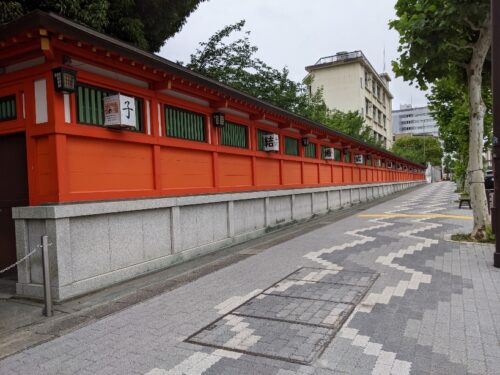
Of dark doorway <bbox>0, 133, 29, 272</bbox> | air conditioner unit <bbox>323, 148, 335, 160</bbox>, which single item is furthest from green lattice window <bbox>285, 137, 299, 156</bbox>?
dark doorway <bbox>0, 133, 29, 272</bbox>

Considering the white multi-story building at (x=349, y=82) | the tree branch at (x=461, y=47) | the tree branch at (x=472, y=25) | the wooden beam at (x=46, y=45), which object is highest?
the white multi-story building at (x=349, y=82)

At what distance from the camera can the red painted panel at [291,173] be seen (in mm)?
12891

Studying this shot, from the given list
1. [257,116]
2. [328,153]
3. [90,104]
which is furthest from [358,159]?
[90,104]

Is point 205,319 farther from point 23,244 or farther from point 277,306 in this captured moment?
point 23,244

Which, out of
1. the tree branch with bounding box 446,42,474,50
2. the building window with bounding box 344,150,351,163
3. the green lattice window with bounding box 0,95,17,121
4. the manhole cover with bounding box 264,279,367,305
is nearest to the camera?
the manhole cover with bounding box 264,279,367,305

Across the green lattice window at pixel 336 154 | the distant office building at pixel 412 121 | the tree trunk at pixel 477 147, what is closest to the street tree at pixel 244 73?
the green lattice window at pixel 336 154

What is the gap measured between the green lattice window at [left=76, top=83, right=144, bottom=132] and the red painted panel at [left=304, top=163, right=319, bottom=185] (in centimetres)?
971

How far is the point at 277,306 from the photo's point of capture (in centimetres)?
474

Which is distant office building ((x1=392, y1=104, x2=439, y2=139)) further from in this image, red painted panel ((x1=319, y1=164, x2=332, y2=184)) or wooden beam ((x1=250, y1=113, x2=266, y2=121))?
wooden beam ((x1=250, y1=113, x2=266, y2=121))

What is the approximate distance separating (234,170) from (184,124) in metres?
2.32

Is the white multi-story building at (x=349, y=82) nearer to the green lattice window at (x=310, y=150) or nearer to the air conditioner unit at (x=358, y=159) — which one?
the air conditioner unit at (x=358, y=159)

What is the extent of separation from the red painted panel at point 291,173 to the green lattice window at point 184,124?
485 cm

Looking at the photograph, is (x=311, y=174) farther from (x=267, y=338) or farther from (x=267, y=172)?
(x=267, y=338)

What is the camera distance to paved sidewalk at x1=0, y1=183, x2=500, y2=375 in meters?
3.30
